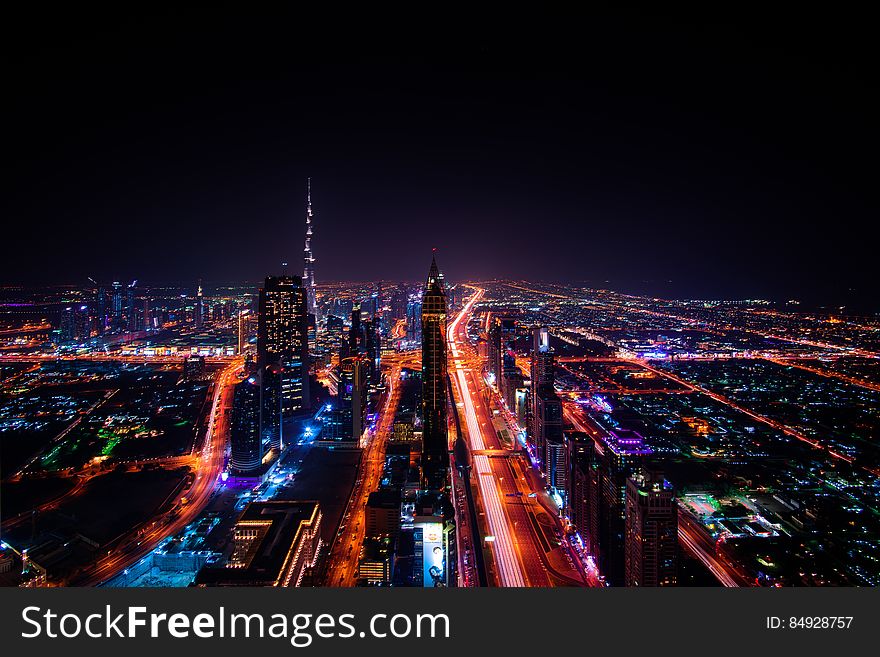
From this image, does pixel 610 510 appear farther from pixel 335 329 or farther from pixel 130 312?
pixel 335 329

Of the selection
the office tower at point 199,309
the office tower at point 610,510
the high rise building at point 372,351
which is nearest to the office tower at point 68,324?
the office tower at point 199,309

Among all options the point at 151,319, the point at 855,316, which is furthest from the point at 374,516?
the point at 855,316

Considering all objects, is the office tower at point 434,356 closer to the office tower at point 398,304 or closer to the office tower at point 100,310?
the office tower at point 100,310

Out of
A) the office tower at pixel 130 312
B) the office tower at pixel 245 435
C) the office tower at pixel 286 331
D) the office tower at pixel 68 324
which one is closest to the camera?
the office tower at pixel 68 324

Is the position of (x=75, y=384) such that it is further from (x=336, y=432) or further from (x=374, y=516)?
(x=374, y=516)

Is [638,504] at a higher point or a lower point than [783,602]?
lower
